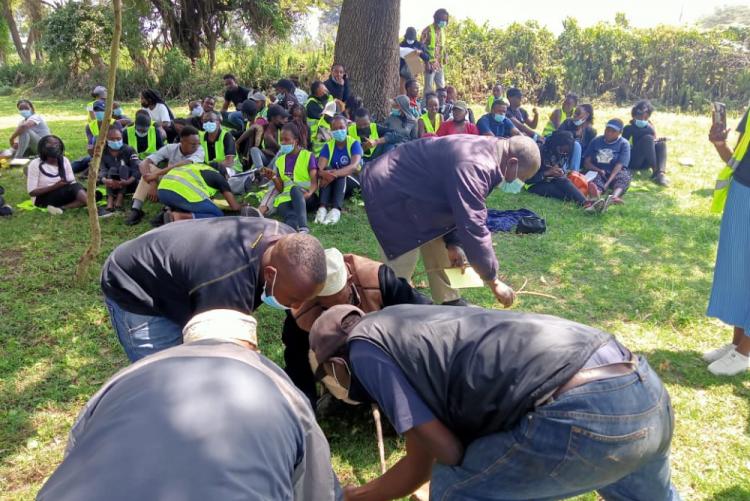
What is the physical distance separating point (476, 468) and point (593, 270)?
425cm

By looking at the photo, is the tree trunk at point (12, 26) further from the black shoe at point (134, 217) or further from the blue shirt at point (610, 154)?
the blue shirt at point (610, 154)

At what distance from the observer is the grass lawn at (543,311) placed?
3.09 metres

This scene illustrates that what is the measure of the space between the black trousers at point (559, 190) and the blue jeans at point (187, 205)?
15.2 ft

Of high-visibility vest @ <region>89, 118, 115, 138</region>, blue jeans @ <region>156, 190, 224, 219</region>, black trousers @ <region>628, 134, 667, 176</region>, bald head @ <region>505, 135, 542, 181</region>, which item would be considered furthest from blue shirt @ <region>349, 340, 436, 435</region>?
black trousers @ <region>628, 134, 667, 176</region>

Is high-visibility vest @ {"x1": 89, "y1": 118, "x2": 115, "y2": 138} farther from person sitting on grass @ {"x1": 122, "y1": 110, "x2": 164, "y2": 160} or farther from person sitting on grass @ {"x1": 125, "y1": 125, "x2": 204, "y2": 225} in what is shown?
person sitting on grass @ {"x1": 125, "y1": 125, "x2": 204, "y2": 225}

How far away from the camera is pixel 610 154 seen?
325 inches

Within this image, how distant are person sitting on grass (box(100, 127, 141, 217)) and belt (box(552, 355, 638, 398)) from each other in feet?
21.5

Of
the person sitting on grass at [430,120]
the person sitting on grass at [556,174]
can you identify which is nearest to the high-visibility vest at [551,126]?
the person sitting on grass at [556,174]

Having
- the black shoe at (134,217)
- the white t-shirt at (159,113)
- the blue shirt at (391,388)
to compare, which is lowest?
the black shoe at (134,217)

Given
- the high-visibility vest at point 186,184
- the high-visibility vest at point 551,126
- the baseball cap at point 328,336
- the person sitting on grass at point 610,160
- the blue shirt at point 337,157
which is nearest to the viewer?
the baseball cap at point 328,336

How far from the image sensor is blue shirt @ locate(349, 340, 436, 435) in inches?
67.6

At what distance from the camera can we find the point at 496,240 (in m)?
6.21

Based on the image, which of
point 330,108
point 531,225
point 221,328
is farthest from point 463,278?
point 330,108

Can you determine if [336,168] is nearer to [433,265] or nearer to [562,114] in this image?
[433,265]
